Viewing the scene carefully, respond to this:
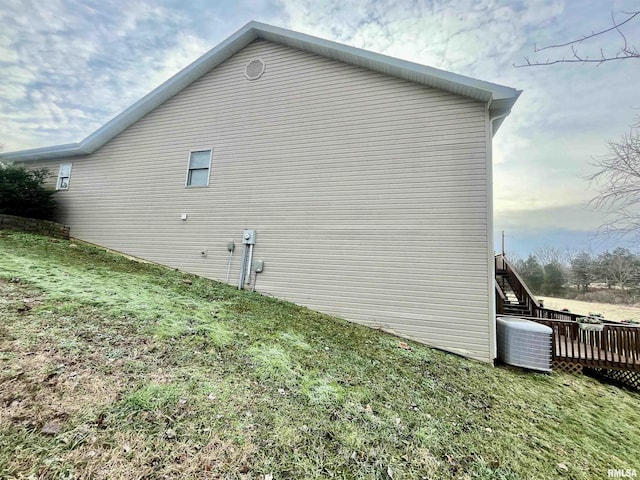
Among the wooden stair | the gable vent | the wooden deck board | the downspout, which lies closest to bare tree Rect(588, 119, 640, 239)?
the downspout

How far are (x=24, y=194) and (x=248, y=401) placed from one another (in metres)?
11.0

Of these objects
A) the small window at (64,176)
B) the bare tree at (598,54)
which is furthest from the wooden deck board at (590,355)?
the small window at (64,176)

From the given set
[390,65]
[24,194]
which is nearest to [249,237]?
[390,65]

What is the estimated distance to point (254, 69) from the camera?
8.29 m

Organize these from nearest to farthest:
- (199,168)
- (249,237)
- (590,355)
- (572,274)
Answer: (590,355)
(249,237)
(199,168)
(572,274)

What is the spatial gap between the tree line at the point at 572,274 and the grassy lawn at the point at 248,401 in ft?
52.7

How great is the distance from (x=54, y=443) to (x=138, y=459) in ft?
1.85

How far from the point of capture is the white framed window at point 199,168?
8.45 metres

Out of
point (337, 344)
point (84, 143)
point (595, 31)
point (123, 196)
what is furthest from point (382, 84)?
point (84, 143)

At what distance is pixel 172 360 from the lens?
10.8 feet

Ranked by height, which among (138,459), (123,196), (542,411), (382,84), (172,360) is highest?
(382,84)

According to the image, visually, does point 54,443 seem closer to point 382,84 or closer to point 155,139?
point 382,84

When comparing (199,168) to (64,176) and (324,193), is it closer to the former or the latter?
(324,193)

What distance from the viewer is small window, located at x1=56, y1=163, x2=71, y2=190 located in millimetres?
10305
